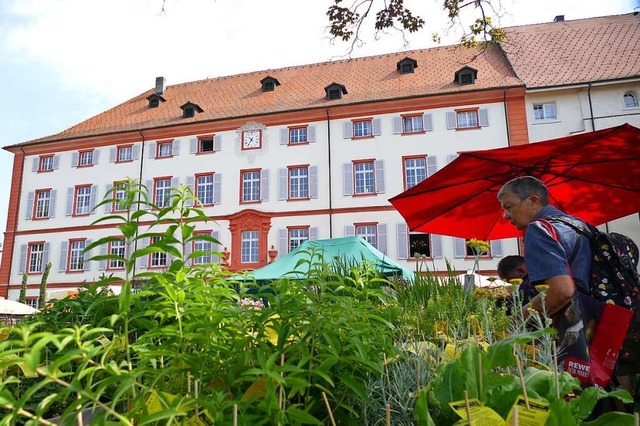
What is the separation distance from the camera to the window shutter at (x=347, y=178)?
23.2 metres

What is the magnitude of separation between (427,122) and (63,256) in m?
19.0

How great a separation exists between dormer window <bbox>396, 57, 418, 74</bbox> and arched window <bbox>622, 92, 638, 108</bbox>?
31.8 feet

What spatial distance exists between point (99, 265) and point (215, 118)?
906cm

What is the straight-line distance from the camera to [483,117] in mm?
22484

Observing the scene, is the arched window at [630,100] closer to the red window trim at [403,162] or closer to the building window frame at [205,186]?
the red window trim at [403,162]

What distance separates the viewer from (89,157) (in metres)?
27.4

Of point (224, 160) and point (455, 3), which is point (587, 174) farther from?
point (224, 160)

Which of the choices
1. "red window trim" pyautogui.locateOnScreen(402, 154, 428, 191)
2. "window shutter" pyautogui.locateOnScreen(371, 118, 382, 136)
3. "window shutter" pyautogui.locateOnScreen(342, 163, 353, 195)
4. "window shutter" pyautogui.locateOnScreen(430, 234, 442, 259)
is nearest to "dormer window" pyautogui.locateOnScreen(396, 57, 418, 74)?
"window shutter" pyautogui.locateOnScreen(371, 118, 382, 136)

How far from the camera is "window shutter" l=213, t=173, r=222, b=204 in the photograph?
24719 mm

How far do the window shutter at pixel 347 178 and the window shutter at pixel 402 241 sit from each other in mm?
2762

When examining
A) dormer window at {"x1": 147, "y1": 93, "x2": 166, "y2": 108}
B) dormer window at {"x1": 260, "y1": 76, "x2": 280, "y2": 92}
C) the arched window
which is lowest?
the arched window

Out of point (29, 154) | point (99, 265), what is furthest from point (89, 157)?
point (99, 265)

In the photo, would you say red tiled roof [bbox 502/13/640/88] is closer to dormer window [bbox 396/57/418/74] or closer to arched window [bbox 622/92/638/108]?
arched window [bbox 622/92/638/108]

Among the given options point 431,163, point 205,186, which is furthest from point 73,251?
point 431,163
